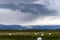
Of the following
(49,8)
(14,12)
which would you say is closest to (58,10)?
(49,8)

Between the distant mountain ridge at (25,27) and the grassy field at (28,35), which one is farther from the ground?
the distant mountain ridge at (25,27)

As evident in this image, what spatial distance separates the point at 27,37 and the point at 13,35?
3.7 inches

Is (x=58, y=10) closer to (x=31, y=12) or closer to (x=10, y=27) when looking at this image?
(x=31, y=12)

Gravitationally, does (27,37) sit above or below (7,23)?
below

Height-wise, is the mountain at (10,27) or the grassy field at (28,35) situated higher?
the mountain at (10,27)

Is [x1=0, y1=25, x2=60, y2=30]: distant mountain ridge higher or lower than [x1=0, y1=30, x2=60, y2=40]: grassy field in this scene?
higher

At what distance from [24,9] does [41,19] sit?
135 mm

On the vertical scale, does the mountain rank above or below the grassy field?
above

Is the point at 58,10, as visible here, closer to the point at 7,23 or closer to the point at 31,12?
the point at 31,12

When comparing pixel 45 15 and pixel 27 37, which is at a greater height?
pixel 45 15

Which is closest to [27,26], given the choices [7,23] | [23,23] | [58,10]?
[23,23]

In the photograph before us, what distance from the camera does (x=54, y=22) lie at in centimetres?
110

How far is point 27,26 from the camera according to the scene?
43.0 inches

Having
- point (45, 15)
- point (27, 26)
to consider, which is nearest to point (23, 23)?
point (27, 26)
